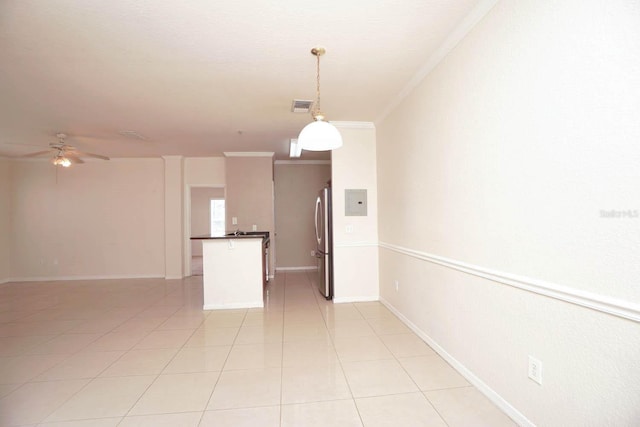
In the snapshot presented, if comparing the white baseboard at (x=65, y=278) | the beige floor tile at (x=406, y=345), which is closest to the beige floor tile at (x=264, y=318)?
the beige floor tile at (x=406, y=345)

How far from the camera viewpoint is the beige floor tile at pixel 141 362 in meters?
2.43

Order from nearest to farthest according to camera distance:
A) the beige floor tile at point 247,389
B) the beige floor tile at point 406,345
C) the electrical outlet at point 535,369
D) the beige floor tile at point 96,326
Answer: the electrical outlet at point 535,369, the beige floor tile at point 247,389, the beige floor tile at point 406,345, the beige floor tile at point 96,326

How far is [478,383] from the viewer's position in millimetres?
2070

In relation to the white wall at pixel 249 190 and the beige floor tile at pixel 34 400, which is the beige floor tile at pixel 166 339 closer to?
the beige floor tile at pixel 34 400

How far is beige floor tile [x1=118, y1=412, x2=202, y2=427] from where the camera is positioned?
1.79 meters

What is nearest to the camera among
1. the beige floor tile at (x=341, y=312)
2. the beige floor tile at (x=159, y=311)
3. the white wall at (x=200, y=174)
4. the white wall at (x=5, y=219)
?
the beige floor tile at (x=341, y=312)

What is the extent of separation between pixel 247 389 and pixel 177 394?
1.63 ft

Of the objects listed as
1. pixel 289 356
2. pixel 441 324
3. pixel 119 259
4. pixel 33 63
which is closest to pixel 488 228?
pixel 441 324

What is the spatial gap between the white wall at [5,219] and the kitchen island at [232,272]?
5267 millimetres

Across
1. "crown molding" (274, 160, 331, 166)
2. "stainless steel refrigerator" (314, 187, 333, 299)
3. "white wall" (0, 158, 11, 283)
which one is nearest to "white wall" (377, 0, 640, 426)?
"stainless steel refrigerator" (314, 187, 333, 299)

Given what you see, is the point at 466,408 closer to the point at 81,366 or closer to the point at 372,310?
the point at 372,310

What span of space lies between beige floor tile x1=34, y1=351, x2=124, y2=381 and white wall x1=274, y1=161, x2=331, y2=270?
453 cm

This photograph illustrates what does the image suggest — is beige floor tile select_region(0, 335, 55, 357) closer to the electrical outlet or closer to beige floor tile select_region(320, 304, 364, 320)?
beige floor tile select_region(320, 304, 364, 320)

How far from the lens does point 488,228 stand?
76.5 inches
